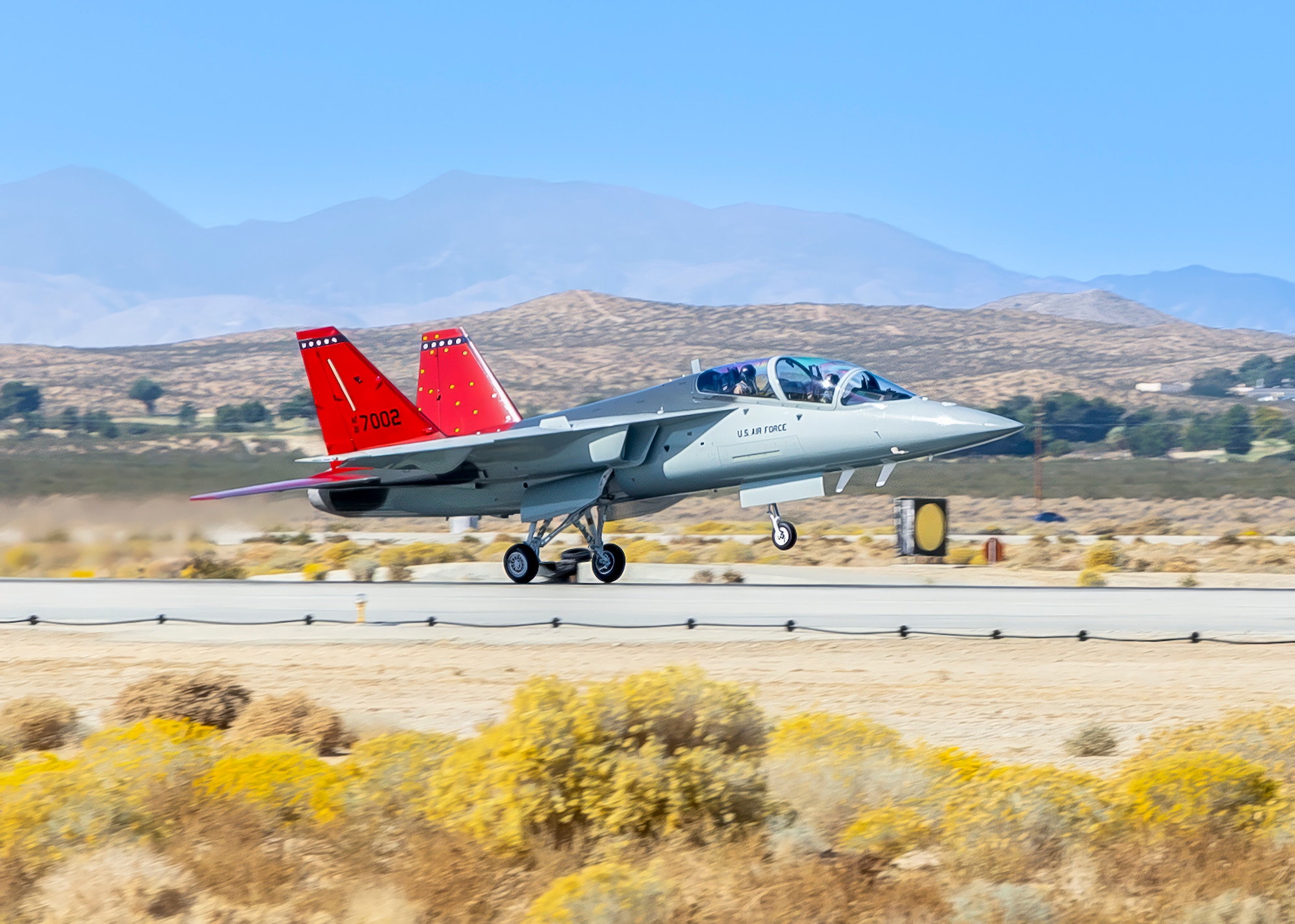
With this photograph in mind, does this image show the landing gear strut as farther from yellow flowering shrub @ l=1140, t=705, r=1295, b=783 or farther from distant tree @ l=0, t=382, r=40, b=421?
distant tree @ l=0, t=382, r=40, b=421

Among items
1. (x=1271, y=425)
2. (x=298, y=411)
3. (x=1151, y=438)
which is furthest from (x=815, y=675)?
(x=1271, y=425)

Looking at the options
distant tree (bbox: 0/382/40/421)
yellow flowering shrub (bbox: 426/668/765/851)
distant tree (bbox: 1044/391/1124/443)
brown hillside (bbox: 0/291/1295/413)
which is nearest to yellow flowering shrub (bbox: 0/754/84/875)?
yellow flowering shrub (bbox: 426/668/765/851)

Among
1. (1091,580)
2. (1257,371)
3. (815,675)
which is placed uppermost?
(1257,371)

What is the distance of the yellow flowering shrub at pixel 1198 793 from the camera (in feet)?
21.9

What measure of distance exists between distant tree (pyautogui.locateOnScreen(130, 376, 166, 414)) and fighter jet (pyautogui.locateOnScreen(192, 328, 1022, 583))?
85.2 m

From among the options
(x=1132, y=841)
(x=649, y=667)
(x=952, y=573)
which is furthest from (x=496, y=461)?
(x=1132, y=841)

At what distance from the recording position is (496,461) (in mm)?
21766

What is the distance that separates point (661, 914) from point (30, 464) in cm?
3635

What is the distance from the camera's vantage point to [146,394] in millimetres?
103562

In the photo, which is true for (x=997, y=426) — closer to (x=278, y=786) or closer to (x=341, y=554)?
(x=278, y=786)

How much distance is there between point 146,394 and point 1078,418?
7515cm

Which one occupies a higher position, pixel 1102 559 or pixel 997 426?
pixel 997 426

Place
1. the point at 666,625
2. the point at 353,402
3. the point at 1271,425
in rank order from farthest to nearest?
the point at 1271,425 < the point at 353,402 < the point at 666,625

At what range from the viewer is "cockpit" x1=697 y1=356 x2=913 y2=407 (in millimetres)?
19016
